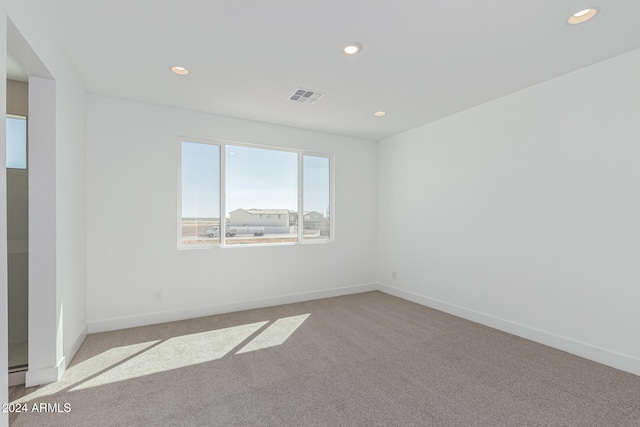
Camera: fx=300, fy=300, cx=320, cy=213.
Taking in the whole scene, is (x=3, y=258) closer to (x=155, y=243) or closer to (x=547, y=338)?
(x=155, y=243)

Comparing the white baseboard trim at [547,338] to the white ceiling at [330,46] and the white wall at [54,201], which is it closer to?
the white ceiling at [330,46]

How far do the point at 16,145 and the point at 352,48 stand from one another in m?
3.14

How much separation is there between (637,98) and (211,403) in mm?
4272

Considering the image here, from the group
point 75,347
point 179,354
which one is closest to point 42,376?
point 75,347

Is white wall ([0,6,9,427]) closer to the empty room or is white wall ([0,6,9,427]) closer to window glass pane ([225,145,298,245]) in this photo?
the empty room

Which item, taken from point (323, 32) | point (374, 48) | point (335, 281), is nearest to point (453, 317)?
point (335, 281)

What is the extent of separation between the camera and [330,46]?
99.3 inches

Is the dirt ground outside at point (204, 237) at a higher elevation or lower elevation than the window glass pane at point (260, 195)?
lower

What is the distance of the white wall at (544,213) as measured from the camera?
8.75 feet

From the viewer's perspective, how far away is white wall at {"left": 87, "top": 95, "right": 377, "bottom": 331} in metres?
3.53

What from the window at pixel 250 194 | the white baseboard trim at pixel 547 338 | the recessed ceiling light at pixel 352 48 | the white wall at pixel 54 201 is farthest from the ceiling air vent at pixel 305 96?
the white baseboard trim at pixel 547 338

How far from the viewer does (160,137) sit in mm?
3855

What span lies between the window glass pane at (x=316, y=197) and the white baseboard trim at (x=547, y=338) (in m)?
1.96

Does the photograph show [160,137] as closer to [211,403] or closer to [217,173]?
[217,173]
